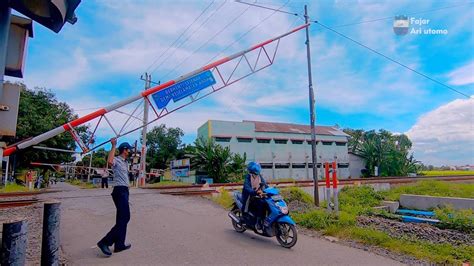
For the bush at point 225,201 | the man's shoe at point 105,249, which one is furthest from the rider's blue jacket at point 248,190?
the bush at point 225,201

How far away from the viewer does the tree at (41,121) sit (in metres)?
25.7

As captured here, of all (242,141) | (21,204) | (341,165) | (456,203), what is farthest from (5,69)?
(341,165)

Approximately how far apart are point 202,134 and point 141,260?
33.4 m

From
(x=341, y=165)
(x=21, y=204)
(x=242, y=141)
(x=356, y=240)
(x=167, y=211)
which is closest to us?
(x=356, y=240)

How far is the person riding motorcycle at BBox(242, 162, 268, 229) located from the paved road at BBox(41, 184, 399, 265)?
1.74 feet

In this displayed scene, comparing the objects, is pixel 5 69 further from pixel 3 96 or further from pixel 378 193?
pixel 378 193

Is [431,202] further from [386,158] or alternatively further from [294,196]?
[386,158]

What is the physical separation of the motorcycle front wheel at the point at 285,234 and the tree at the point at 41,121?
24.0 meters

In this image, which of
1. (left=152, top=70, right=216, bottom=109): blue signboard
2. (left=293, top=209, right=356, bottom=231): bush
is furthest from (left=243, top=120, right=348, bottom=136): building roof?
(left=293, top=209, right=356, bottom=231): bush

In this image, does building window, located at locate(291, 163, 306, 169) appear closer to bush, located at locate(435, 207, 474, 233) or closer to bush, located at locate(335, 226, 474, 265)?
bush, located at locate(435, 207, 474, 233)

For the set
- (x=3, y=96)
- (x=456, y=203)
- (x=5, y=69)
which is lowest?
(x=456, y=203)

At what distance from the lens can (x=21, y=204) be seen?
35.2 ft

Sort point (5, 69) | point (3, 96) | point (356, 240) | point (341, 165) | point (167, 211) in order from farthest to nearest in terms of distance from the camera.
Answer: point (341, 165)
point (167, 211)
point (356, 240)
point (5, 69)
point (3, 96)

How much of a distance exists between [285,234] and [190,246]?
1.71 meters
